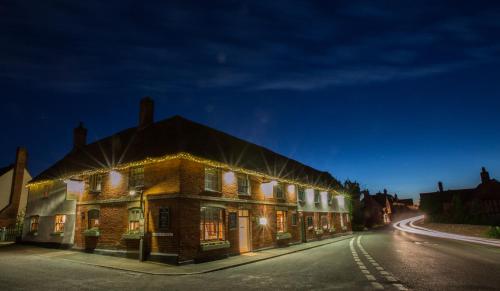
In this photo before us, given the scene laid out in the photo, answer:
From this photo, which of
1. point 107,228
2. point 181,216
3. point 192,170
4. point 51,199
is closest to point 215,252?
point 181,216

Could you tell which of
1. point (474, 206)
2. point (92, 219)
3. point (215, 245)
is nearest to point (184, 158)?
point (215, 245)

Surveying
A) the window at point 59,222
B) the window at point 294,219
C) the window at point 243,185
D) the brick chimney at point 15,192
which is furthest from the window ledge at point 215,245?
the brick chimney at point 15,192

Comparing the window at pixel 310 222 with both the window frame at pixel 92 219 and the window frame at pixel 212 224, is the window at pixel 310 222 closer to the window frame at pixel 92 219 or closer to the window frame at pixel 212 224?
the window frame at pixel 212 224

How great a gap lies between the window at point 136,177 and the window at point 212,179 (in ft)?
11.3

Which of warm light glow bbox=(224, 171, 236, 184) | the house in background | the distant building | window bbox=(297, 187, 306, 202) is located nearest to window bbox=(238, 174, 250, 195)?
warm light glow bbox=(224, 171, 236, 184)

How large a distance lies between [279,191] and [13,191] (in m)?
27.8

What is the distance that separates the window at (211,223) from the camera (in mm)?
15512

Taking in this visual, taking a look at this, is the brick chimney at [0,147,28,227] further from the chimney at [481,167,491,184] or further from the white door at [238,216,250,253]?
the chimney at [481,167,491,184]

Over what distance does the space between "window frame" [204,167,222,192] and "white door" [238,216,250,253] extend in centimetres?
267

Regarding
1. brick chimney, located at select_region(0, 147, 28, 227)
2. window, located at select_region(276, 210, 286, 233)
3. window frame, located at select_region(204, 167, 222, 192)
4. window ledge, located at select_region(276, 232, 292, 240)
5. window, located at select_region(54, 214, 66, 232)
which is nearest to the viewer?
window frame, located at select_region(204, 167, 222, 192)

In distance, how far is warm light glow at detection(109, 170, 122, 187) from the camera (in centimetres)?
1728

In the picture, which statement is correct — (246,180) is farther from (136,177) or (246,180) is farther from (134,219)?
(134,219)

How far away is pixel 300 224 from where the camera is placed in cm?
2566

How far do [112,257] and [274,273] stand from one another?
31.0 feet
